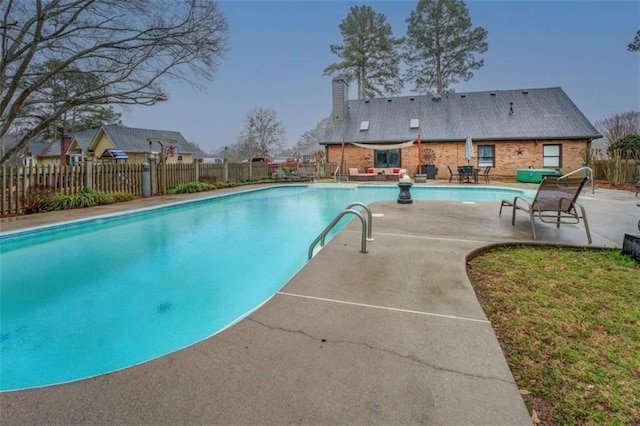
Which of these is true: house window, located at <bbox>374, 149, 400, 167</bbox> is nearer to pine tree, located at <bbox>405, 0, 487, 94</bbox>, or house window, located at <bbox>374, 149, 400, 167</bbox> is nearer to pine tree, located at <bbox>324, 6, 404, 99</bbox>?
pine tree, located at <bbox>324, 6, 404, 99</bbox>

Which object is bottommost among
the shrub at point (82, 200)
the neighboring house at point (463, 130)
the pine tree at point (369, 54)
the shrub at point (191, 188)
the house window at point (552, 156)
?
the shrub at point (82, 200)

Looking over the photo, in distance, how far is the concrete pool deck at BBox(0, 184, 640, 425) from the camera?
1516mm

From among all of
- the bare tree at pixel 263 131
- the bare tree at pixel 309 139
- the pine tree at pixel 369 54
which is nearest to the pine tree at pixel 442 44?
the pine tree at pixel 369 54

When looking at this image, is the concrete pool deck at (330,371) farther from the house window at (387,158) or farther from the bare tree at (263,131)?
the bare tree at (263,131)

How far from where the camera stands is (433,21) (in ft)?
80.9

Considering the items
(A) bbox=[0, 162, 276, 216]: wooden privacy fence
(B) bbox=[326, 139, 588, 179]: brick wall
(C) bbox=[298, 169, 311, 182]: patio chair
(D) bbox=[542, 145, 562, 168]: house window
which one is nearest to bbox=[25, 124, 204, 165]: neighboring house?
(C) bbox=[298, 169, 311, 182]: patio chair

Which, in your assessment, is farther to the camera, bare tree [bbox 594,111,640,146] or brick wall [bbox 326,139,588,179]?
bare tree [bbox 594,111,640,146]

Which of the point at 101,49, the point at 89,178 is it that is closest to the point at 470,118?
the point at 101,49

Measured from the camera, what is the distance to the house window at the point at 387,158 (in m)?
20.4

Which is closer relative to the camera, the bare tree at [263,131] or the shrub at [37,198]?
the shrub at [37,198]

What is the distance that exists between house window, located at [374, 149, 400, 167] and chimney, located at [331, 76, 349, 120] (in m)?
3.60

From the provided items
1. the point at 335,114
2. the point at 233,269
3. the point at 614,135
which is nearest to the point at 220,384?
the point at 233,269

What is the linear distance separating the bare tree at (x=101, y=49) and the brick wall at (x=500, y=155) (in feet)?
35.2

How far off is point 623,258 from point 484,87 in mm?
25124
